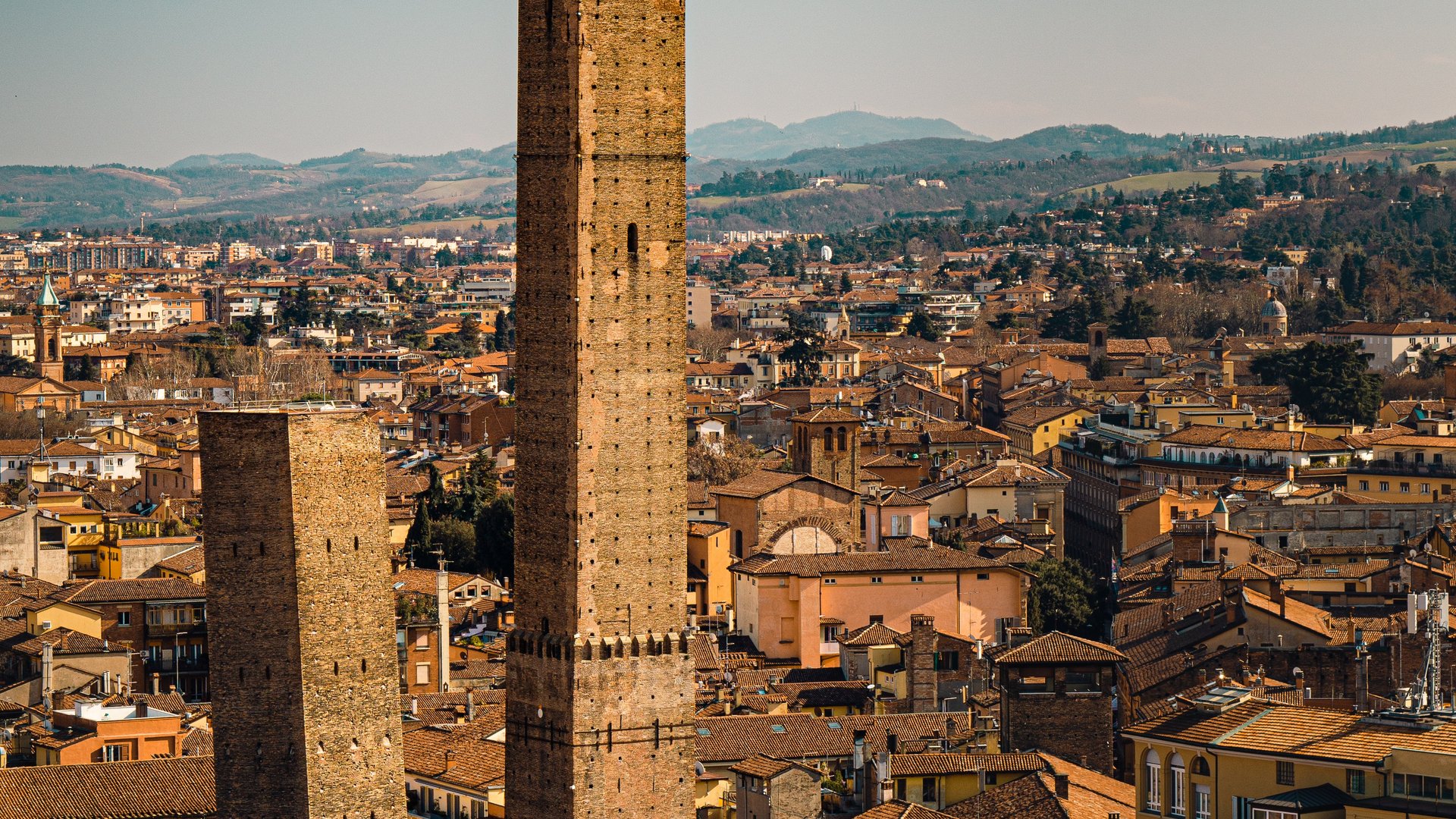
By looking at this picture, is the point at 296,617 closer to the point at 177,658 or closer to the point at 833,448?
the point at 177,658

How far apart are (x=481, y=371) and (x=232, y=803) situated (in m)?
69.4

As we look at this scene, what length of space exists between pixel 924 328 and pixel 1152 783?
81346mm

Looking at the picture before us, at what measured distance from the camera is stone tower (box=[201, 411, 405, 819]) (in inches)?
785

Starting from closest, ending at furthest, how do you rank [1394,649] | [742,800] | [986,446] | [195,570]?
1. [742,800]
2. [1394,649]
3. [195,570]
4. [986,446]

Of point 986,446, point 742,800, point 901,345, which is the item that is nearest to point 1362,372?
point 986,446

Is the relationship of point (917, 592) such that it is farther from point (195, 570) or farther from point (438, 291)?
point (438, 291)

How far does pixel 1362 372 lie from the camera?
230 feet

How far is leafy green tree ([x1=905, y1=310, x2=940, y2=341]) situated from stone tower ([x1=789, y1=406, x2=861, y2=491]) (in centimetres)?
5130

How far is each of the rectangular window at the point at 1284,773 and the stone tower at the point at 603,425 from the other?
5.44 metres

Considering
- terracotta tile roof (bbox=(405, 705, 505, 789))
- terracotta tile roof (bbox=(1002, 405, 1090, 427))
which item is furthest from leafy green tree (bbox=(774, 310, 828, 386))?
terracotta tile roof (bbox=(405, 705, 505, 789))

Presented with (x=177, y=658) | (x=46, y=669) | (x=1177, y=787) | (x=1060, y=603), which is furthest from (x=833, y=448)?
(x=1177, y=787)

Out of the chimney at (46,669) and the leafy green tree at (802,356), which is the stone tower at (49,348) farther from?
the chimney at (46,669)

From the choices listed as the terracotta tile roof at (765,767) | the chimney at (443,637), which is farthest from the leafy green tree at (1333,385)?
the terracotta tile roof at (765,767)

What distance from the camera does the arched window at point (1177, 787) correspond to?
812 inches
